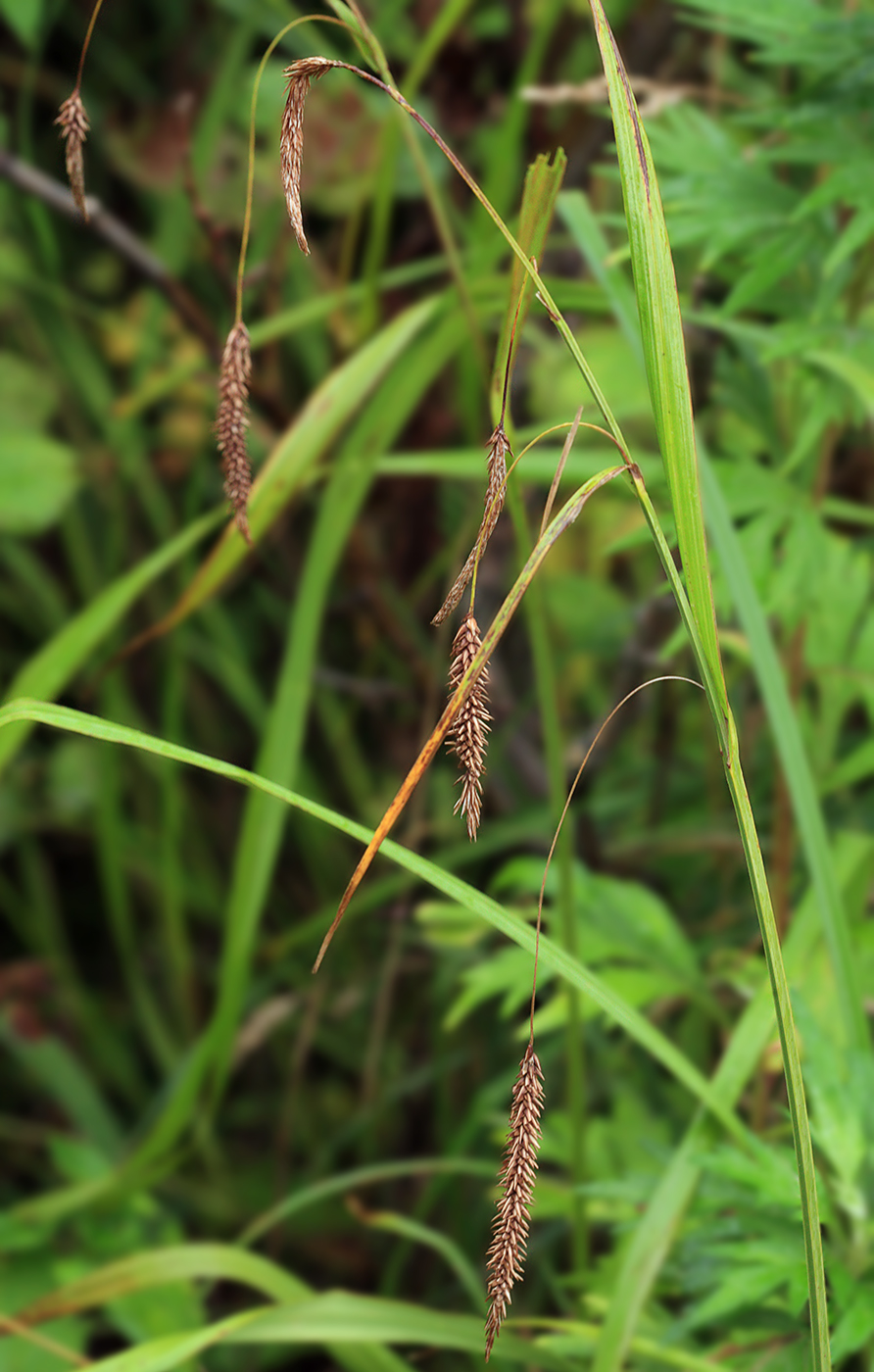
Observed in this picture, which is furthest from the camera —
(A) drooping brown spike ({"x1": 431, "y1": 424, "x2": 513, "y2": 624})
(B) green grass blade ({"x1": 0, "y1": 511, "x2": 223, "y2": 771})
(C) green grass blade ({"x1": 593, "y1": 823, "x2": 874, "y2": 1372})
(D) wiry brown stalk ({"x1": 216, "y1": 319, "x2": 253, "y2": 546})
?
(B) green grass blade ({"x1": 0, "y1": 511, "x2": 223, "y2": 771})

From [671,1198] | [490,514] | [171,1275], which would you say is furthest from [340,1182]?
[490,514]

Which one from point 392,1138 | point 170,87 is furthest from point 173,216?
point 392,1138

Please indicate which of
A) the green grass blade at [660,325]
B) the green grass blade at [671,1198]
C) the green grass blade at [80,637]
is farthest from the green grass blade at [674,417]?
the green grass blade at [80,637]

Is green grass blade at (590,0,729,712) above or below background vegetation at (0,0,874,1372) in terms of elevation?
above

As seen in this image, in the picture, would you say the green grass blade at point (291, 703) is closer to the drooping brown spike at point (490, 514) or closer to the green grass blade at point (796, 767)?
the green grass blade at point (796, 767)

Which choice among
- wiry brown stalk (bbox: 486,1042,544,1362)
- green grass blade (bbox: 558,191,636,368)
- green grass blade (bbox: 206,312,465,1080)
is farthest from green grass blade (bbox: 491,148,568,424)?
green grass blade (bbox: 206,312,465,1080)

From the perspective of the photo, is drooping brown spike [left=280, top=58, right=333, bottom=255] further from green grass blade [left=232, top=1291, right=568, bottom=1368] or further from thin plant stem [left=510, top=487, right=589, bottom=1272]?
green grass blade [left=232, top=1291, right=568, bottom=1368]
